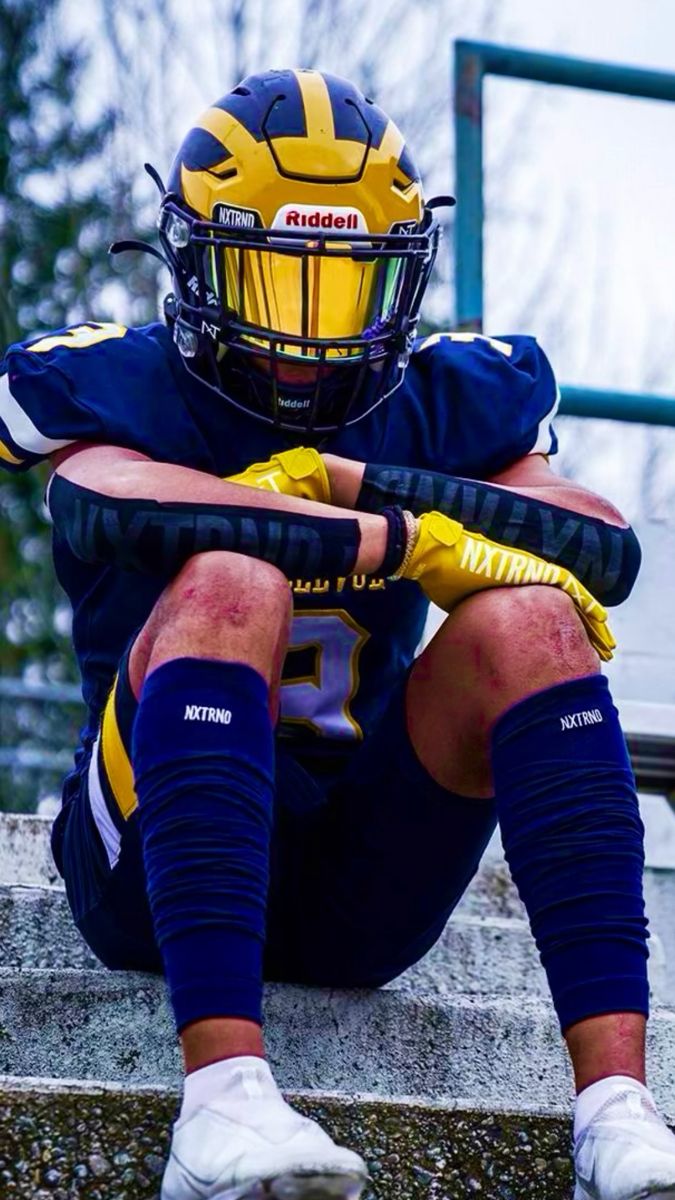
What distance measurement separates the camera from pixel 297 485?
1.84 metres

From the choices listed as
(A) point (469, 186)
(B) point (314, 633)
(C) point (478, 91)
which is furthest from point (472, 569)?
(C) point (478, 91)

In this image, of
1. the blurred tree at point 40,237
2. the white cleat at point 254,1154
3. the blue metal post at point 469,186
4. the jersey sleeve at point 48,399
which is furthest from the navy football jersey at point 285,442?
the blurred tree at point 40,237

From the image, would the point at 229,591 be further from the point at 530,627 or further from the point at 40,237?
the point at 40,237

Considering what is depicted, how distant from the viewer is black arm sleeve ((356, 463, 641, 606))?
6.06 feet

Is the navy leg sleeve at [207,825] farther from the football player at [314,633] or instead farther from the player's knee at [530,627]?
the player's knee at [530,627]

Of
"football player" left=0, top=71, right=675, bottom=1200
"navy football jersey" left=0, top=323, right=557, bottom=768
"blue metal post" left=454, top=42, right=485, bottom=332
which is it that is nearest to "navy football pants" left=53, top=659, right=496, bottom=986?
"football player" left=0, top=71, right=675, bottom=1200

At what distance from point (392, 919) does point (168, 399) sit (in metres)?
0.70

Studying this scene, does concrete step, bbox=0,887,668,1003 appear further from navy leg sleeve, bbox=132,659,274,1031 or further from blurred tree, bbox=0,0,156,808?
blurred tree, bbox=0,0,156,808

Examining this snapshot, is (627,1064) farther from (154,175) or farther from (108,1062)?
(154,175)

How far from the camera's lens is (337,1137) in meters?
→ 1.54

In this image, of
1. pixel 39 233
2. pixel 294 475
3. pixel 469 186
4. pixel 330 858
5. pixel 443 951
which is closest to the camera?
pixel 294 475

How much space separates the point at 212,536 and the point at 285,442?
411 mm

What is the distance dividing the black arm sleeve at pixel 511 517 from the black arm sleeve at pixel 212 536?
0.13m

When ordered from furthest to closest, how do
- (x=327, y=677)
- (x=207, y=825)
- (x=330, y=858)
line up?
(x=327, y=677) < (x=330, y=858) < (x=207, y=825)
